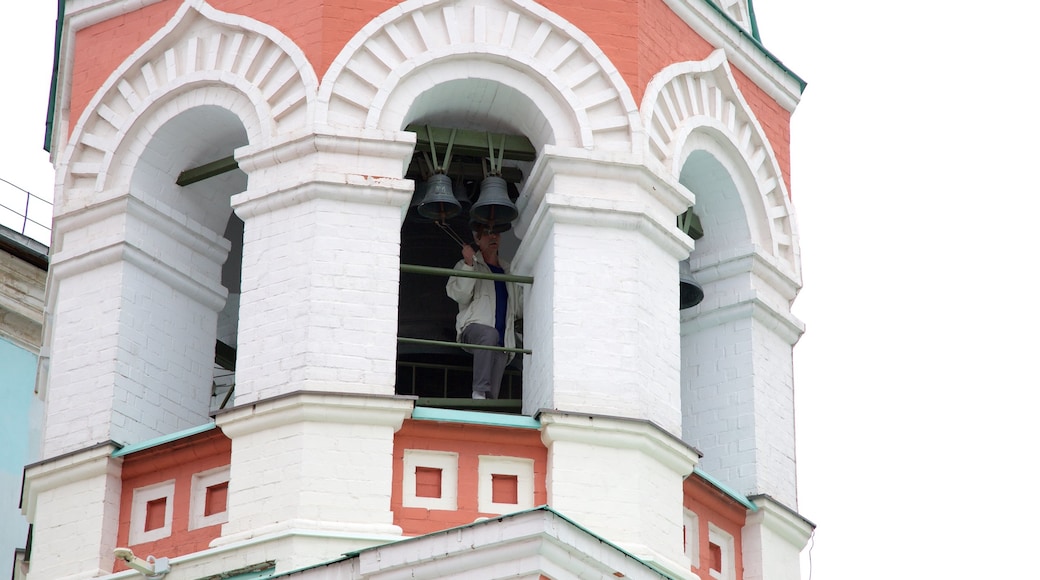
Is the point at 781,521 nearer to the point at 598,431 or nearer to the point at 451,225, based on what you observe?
the point at 598,431

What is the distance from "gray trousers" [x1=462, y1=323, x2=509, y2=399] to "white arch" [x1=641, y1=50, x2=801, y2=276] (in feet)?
6.72

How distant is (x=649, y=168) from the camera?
80.9ft

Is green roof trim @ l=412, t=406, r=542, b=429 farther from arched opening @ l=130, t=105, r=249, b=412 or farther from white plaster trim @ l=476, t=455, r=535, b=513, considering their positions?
arched opening @ l=130, t=105, r=249, b=412

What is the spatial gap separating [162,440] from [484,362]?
3.08 m

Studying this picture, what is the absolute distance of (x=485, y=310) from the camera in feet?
84.5

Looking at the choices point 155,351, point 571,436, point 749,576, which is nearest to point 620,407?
point 571,436

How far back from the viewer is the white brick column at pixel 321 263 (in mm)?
23484

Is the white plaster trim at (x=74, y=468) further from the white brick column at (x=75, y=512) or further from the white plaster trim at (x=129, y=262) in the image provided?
the white plaster trim at (x=129, y=262)

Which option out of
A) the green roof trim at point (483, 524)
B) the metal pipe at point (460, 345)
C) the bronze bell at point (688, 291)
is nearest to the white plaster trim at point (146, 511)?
the green roof trim at point (483, 524)

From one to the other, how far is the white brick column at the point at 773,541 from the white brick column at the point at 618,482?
1.22 m

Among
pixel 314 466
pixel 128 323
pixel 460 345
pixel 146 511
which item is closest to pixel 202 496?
pixel 146 511

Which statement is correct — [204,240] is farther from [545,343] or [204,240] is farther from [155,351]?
[545,343]

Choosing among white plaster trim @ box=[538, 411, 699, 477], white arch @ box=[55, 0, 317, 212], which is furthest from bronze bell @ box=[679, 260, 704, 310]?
white arch @ box=[55, 0, 317, 212]

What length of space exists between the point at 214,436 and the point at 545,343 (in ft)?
8.58
